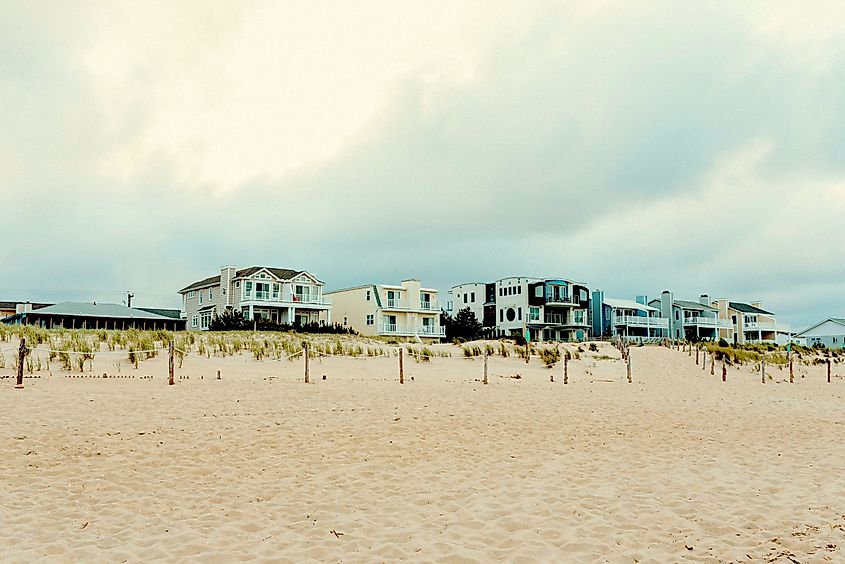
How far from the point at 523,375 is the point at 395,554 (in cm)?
1886

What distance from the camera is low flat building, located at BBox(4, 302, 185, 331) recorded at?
4816 cm

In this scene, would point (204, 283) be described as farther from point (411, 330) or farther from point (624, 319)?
point (624, 319)

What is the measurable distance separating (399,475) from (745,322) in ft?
271

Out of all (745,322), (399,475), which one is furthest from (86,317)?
(745,322)

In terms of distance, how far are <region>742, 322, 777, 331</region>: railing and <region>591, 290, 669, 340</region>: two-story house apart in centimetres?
1399

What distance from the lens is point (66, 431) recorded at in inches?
432

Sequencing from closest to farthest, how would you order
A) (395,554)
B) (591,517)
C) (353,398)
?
(395,554)
(591,517)
(353,398)

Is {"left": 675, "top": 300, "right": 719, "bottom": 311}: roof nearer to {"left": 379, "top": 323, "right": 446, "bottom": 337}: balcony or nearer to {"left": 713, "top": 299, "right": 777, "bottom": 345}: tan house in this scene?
{"left": 713, "top": 299, "right": 777, "bottom": 345}: tan house

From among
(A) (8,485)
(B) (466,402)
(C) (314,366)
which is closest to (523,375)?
(C) (314,366)

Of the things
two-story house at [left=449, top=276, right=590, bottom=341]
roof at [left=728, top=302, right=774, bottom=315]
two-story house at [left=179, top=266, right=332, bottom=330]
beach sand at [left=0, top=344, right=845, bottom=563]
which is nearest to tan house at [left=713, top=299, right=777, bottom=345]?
roof at [left=728, top=302, right=774, bottom=315]

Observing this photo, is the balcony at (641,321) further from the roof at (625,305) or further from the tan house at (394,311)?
the tan house at (394,311)

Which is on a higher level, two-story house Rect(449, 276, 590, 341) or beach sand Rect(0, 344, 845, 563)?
two-story house Rect(449, 276, 590, 341)

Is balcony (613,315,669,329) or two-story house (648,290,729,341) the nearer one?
balcony (613,315,669,329)

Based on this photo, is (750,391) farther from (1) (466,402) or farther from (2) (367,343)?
(2) (367,343)
